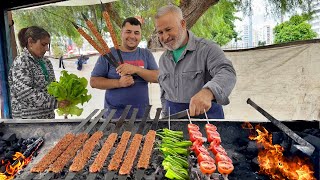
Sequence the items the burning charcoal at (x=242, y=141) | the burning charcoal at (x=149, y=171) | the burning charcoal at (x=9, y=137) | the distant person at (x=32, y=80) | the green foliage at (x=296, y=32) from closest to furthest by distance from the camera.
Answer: the burning charcoal at (x=149, y=171), the burning charcoal at (x=242, y=141), the burning charcoal at (x=9, y=137), the distant person at (x=32, y=80), the green foliage at (x=296, y=32)

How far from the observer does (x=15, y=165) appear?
2.62 meters

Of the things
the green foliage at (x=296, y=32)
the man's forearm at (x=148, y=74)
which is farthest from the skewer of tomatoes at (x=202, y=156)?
the green foliage at (x=296, y=32)

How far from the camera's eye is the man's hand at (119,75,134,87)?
4288 millimetres

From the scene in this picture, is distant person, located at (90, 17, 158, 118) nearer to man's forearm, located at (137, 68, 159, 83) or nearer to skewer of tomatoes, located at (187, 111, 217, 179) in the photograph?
man's forearm, located at (137, 68, 159, 83)

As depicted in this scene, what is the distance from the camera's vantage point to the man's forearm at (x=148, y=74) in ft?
14.6

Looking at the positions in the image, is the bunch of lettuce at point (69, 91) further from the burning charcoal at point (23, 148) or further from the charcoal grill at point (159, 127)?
the burning charcoal at point (23, 148)

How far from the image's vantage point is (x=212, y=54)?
375cm

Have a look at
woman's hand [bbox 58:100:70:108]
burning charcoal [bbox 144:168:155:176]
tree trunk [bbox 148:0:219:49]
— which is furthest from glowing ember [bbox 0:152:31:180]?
tree trunk [bbox 148:0:219:49]

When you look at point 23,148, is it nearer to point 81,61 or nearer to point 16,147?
point 16,147

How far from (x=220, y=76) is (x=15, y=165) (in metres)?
2.16

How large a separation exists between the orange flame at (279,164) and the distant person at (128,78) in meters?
2.16

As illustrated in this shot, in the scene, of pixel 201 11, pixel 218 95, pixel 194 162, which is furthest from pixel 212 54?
pixel 201 11

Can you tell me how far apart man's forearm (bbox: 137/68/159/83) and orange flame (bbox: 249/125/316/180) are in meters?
2.13

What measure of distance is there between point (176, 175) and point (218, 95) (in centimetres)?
107
